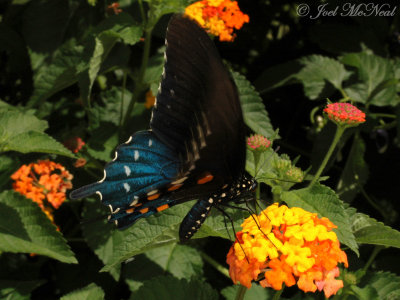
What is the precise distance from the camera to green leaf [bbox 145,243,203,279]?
2057 mm

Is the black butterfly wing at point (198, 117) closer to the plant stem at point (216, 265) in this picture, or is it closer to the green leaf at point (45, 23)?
the plant stem at point (216, 265)

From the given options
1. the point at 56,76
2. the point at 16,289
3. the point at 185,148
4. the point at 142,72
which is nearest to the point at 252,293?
the point at 185,148

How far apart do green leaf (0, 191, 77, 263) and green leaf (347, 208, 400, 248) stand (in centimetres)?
92

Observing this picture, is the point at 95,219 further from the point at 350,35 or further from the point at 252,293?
the point at 350,35

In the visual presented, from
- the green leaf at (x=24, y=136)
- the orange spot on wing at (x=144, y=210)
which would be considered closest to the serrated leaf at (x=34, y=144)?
the green leaf at (x=24, y=136)

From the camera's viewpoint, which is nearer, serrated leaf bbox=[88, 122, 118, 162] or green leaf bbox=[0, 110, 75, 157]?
green leaf bbox=[0, 110, 75, 157]

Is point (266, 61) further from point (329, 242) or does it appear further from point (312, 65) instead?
point (329, 242)

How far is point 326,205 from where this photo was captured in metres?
1.61

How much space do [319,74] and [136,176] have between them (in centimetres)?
110

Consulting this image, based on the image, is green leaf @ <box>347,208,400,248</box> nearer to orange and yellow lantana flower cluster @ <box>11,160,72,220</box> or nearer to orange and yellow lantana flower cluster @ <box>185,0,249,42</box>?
orange and yellow lantana flower cluster @ <box>185,0,249,42</box>

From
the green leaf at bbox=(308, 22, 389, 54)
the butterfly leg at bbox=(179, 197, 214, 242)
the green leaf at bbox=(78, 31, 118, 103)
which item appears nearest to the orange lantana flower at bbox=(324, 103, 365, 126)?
the butterfly leg at bbox=(179, 197, 214, 242)

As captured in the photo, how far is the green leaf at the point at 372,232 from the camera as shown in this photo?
5.03 ft

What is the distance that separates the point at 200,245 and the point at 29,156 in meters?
0.86

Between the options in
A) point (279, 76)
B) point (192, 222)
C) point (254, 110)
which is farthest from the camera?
point (279, 76)
